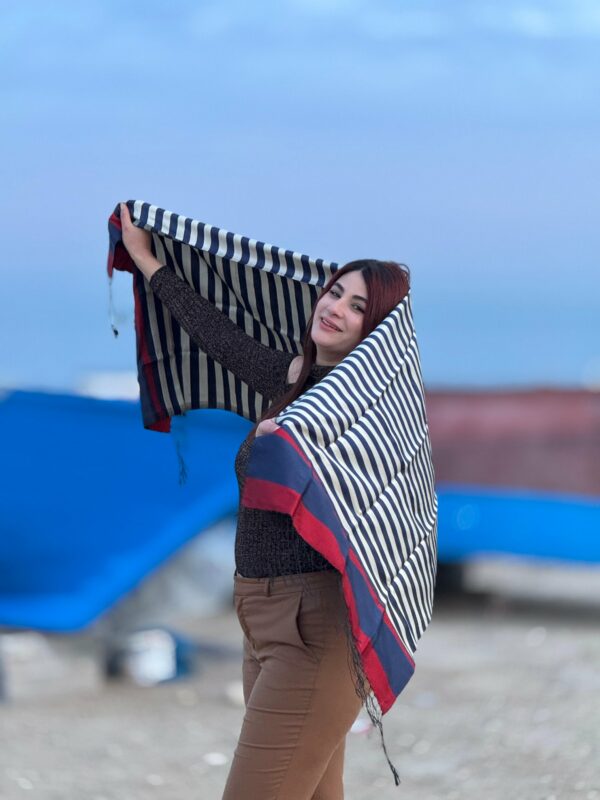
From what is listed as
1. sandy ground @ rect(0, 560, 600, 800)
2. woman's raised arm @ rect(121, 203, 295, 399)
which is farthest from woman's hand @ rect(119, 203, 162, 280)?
sandy ground @ rect(0, 560, 600, 800)

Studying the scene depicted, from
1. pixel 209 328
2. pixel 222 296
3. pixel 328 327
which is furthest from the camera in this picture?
pixel 222 296

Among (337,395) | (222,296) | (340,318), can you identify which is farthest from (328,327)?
(222,296)

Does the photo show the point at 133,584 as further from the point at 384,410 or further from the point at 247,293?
the point at 384,410

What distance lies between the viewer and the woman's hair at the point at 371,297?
240 centimetres

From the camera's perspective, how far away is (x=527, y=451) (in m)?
8.78

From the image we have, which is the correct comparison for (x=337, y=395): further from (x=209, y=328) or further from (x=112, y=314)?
(x=112, y=314)

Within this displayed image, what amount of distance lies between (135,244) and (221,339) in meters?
0.34

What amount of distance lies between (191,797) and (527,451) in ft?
18.0

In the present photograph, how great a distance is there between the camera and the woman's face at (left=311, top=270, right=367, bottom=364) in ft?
7.84

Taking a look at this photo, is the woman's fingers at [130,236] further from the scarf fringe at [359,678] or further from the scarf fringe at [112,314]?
the scarf fringe at [359,678]

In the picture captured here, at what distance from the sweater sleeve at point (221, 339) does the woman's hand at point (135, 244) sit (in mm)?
21

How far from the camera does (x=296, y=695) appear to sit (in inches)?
85.4

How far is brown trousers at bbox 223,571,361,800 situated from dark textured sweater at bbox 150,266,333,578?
0.14ft

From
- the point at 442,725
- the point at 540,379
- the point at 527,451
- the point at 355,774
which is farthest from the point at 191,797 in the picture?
the point at 540,379
